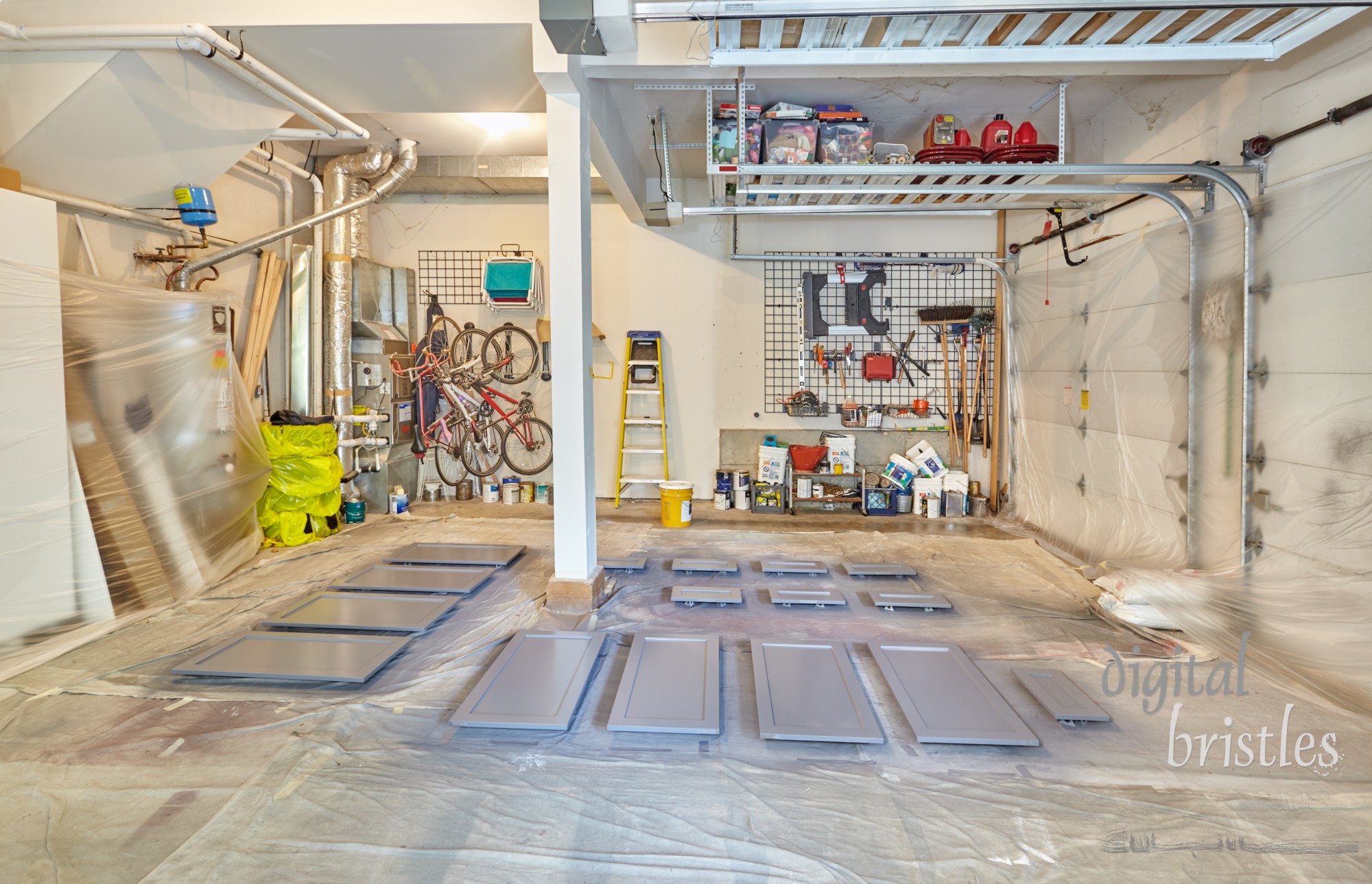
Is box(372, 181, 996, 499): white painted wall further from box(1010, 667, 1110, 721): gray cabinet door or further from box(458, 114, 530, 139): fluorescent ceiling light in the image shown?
box(1010, 667, 1110, 721): gray cabinet door

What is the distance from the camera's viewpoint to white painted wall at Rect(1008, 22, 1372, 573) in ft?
7.80

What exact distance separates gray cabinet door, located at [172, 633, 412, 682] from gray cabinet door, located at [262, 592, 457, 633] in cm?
9

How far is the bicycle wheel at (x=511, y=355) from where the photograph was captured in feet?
19.5

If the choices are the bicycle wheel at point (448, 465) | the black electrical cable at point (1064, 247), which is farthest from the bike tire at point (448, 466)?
the black electrical cable at point (1064, 247)

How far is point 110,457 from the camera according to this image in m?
3.17

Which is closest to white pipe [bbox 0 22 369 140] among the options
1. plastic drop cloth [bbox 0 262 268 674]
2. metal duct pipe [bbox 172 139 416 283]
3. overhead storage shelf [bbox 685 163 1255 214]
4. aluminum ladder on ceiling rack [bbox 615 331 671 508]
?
plastic drop cloth [bbox 0 262 268 674]

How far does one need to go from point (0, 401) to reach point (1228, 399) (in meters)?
5.02

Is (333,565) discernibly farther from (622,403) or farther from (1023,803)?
(1023,803)

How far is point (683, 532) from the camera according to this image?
4.67 metres

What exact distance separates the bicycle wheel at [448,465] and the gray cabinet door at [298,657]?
131 inches

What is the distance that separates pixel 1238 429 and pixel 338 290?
18.0 ft

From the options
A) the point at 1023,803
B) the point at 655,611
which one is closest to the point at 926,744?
the point at 1023,803

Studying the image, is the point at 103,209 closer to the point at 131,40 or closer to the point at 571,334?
the point at 131,40

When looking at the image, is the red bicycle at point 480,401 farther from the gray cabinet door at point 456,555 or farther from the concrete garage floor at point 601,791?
the concrete garage floor at point 601,791
